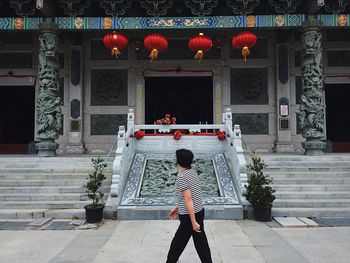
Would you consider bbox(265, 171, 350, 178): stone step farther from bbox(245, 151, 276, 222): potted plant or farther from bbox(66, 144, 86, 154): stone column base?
bbox(66, 144, 86, 154): stone column base

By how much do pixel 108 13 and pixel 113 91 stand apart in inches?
110

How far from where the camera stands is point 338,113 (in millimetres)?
12453

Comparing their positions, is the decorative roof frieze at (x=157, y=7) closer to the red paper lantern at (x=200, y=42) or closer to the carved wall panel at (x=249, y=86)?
the red paper lantern at (x=200, y=42)

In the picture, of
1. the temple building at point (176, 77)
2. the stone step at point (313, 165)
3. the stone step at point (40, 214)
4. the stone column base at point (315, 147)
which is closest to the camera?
the stone step at point (40, 214)

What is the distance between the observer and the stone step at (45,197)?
725 cm

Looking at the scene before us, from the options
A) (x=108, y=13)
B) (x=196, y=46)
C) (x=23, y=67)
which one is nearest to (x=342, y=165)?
(x=196, y=46)

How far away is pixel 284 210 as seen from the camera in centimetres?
666

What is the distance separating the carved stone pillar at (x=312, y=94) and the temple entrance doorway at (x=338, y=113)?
120 inches

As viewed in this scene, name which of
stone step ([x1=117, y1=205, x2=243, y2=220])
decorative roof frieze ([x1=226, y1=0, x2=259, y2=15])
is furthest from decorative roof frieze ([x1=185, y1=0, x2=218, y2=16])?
stone step ([x1=117, y1=205, x2=243, y2=220])

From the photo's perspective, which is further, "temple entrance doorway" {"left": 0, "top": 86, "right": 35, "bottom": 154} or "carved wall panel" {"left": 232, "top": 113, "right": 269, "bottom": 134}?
"temple entrance doorway" {"left": 0, "top": 86, "right": 35, "bottom": 154}

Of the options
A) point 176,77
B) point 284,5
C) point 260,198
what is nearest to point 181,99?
point 176,77

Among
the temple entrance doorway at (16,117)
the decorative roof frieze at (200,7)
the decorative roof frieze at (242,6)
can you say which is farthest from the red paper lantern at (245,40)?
the temple entrance doorway at (16,117)

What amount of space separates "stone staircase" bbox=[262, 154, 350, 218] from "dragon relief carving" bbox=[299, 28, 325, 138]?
0.90 meters

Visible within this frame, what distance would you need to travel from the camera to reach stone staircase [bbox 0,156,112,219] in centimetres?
671
